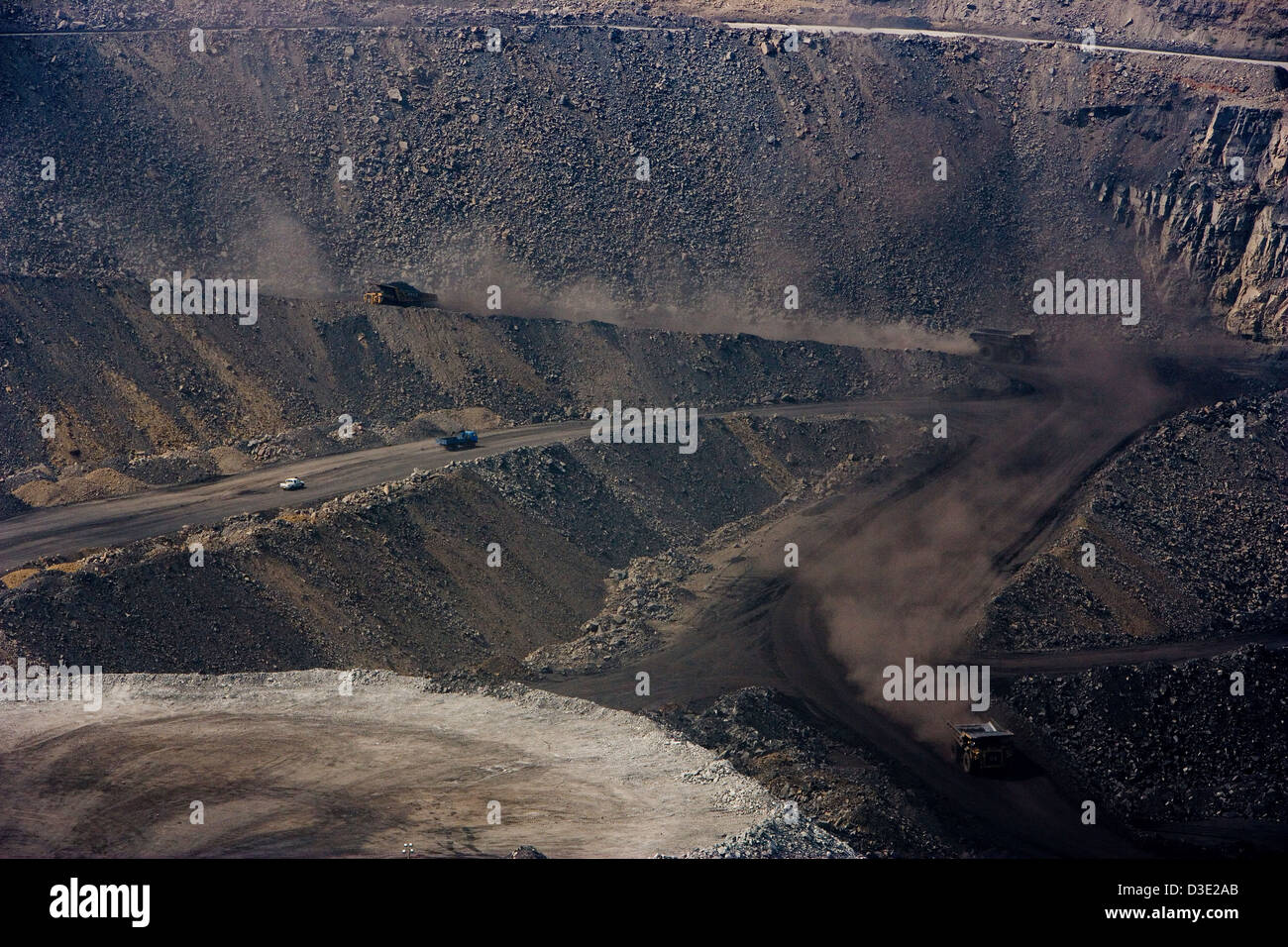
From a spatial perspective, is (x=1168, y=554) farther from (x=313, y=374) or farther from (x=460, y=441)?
(x=313, y=374)

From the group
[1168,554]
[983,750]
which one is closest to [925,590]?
[983,750]

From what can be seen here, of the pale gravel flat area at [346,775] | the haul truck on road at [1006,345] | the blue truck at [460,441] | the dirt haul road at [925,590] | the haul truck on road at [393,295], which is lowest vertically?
the pale gravel flat area at [346,775]

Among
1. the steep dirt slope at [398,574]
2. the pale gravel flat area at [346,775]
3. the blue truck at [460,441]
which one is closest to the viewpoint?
the pale gravel flat area at [346,775]

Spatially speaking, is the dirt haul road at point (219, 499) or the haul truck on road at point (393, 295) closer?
the dirt haul road at point (219, 499)

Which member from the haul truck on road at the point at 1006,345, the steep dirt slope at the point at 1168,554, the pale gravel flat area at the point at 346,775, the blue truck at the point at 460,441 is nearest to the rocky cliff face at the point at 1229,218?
the haul truck on road at the point at 1006,345

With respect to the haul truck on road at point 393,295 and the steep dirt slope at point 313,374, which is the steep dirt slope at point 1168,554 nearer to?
the steep dirt slope at point 313,374

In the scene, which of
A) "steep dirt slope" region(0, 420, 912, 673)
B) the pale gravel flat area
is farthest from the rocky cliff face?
the pale gravel flat area
